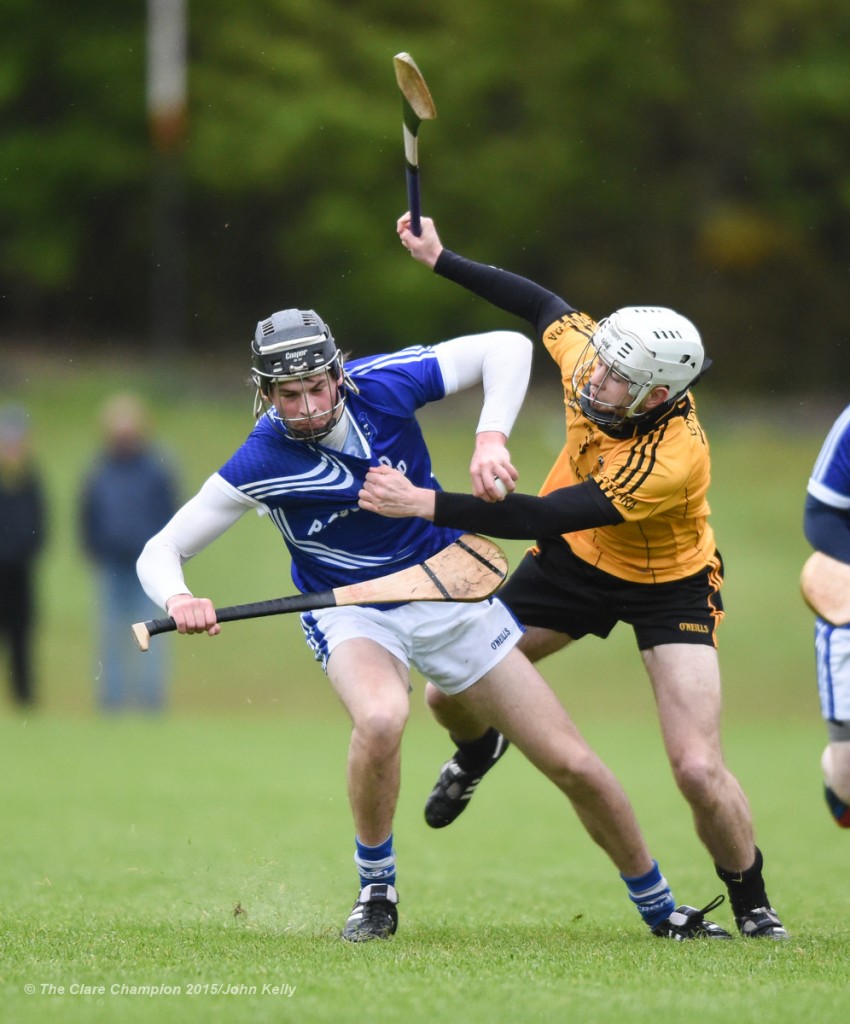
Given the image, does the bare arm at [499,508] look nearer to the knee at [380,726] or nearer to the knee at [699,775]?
the knee at [380,726]

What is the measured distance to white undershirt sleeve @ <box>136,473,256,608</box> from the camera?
544 centimetres

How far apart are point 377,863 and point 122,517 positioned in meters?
7.84

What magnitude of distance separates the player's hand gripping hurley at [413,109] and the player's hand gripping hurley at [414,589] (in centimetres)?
143

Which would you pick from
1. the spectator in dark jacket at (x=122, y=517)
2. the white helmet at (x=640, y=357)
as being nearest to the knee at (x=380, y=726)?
the white helmet at (x=640, y=357)

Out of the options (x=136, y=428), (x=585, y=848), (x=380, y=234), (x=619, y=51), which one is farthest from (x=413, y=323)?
(x=585, y=848)

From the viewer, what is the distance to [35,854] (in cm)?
720

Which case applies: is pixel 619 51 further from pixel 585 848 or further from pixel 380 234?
pixel 585 848

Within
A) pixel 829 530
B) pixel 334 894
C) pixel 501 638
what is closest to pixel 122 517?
pixel 334 894

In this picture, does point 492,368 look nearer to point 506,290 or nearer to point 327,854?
point 506,290

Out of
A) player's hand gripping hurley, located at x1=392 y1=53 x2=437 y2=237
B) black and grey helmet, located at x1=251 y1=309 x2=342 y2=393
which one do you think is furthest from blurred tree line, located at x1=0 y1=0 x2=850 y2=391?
black and grey helmet, located at x1=251 y1=309 x2=342 y2=393

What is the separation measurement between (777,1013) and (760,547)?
16.2 m

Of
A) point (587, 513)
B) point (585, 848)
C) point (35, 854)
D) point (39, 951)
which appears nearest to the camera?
point (39, 951)

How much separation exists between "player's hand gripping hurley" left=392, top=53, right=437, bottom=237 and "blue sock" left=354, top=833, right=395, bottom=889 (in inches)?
94.0

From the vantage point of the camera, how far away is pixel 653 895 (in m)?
5.68
